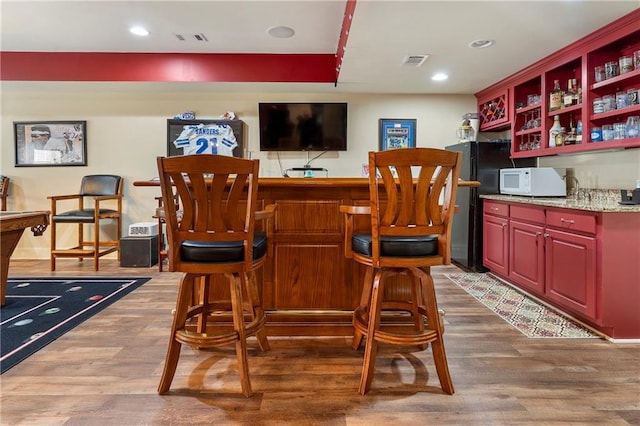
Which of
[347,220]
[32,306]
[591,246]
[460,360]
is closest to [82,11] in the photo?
[32,306]

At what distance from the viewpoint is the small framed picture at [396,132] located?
15.4ft

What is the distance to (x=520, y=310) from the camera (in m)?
2.76

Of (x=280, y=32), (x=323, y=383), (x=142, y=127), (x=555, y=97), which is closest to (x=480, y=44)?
(x=555, y=97)

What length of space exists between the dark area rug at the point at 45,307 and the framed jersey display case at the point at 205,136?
71.4 inches

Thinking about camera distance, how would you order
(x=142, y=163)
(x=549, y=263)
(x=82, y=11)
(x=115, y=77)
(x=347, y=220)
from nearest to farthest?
(x=347, y=220), (x=549, y=263), (x=82, y=11), (x=115, y=77), (x=142, y=163)

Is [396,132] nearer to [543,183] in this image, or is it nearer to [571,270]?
[543,183]

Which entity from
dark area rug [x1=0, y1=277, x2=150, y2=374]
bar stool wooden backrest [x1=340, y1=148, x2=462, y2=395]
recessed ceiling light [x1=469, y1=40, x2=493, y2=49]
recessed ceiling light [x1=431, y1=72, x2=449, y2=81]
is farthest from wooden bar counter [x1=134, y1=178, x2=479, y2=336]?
recessed ceiling light [x1=431, y1=72, x2=449, y2=81]

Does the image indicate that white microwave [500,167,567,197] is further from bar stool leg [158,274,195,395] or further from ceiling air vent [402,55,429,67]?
bar stool leg [158,274,195,395]

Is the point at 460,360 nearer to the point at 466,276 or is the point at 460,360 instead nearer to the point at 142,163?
the point at 466,276

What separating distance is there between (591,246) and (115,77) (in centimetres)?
476

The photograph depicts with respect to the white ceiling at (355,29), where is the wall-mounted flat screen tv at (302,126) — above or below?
below

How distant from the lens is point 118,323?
247 cm

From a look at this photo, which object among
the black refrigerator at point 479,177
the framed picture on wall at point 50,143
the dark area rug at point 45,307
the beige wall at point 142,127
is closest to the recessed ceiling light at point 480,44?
the black refrigerator at point 479,177

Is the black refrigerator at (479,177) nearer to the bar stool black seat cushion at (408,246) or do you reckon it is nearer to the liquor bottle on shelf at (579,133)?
the liquor bottle on shelf at (579,133)
